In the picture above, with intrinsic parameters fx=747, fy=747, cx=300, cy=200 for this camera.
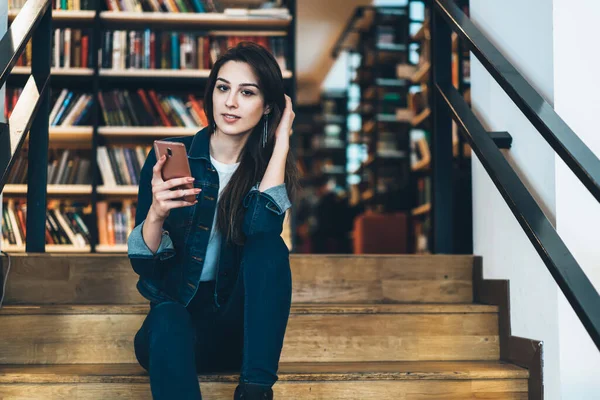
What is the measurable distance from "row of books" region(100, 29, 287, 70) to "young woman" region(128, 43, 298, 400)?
202 cm

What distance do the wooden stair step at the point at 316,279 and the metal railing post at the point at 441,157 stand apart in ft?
0.75

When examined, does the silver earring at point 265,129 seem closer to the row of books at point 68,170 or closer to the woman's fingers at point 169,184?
the woman's fingers at point 169,184

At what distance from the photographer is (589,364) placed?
1.79 metres

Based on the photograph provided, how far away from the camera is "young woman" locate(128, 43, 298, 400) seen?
5.05ft

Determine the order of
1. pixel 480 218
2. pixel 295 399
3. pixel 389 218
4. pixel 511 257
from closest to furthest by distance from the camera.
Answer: pixel 295 399, pixel 511 257, pixel 480 218, pixel 389 218

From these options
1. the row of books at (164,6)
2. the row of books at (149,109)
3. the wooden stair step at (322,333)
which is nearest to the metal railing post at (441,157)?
the wooden stair step at (322,333)

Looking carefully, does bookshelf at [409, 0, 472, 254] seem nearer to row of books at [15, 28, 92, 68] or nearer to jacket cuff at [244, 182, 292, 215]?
row of books at [15, 28, 92, 68]

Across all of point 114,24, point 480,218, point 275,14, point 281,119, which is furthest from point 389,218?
point 281,119

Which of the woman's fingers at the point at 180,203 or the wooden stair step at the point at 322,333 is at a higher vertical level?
the woman's fingers at the point at 180,203

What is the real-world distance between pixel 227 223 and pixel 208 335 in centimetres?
26

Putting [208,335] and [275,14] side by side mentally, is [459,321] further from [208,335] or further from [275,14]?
[275,14]

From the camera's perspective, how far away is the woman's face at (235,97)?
1805mm

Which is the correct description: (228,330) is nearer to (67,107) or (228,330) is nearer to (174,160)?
(174,160)

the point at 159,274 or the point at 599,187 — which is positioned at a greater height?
the point at 599,187
